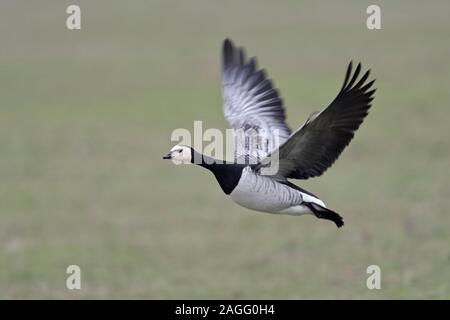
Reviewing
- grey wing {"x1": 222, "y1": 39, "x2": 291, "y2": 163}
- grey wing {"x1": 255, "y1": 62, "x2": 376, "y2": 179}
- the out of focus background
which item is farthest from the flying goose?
the out of focus background

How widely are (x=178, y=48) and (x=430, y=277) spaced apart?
2323 centimetres

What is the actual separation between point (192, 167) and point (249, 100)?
37.0ft

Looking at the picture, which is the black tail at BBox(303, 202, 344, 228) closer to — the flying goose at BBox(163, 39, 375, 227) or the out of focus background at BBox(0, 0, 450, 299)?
the flying goose at BBox(163, 39, 375, 227)

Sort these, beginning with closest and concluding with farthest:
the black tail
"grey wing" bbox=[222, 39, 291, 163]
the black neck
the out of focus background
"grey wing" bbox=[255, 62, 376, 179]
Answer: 1. "grey wing" bbox=[255, 62, 376, 179]
2. the black neck
3. the black tail
4. "grey wing" bbox=[222, 39, 291, 163]
5. the out of focus background

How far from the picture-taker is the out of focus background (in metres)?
14.3

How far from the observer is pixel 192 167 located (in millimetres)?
22766

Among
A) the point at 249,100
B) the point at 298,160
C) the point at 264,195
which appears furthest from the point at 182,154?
the point at 249,100

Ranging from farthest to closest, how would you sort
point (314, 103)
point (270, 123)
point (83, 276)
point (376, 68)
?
1. point (376, 68)
2. point (314, 103)
3. point (83, 276)
4. point (270, 123)

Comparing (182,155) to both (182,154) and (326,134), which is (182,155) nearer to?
(182,154)

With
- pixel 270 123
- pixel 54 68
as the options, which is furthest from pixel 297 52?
pixel 270 123

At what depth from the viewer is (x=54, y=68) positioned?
33.0 m

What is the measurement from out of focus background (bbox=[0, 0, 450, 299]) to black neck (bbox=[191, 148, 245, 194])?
12.9 ft

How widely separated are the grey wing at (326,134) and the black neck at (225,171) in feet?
0.94
